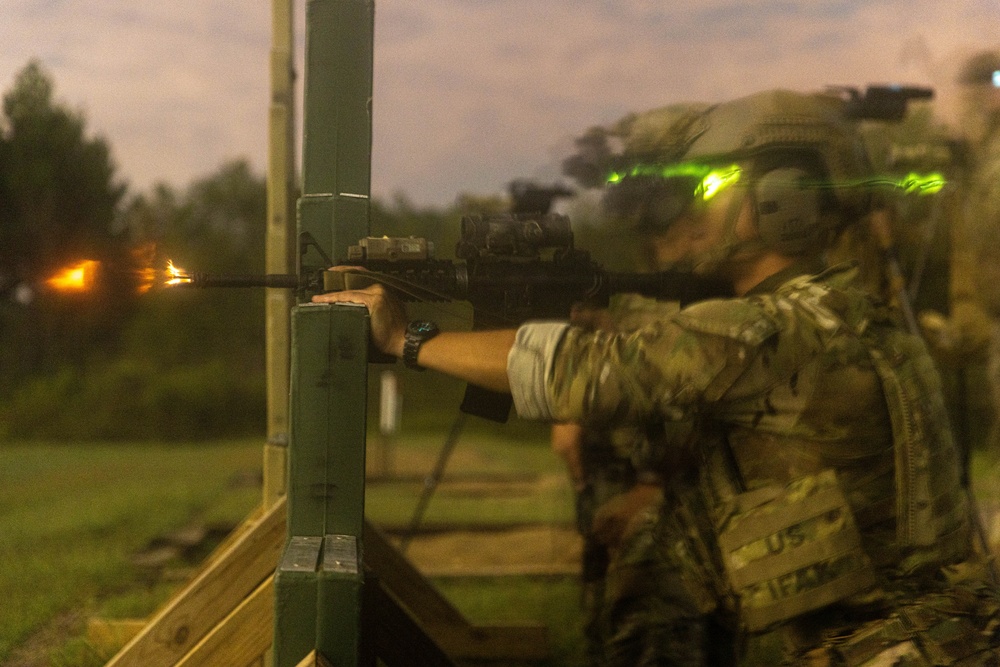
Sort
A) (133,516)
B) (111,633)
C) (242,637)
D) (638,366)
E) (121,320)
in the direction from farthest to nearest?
(121,320), (133,516), (111,633), (242,637), (638,366)

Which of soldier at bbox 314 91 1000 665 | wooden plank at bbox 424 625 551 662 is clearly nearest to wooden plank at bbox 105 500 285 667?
soldier at bbox 314 91 1000 665

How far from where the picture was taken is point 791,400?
2252 millimetres

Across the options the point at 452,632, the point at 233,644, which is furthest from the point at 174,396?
the point at 233,644

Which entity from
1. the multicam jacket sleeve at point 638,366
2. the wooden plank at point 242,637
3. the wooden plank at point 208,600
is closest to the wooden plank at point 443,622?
the wooden plank at point 208,600

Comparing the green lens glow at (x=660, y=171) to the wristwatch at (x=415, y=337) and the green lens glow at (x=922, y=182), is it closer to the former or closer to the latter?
the wristwatch at (x=415, y=337)

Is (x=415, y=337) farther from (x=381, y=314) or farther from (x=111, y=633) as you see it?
(x=111, y=633)

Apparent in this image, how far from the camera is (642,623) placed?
3766mm

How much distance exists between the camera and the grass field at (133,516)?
17.3ft

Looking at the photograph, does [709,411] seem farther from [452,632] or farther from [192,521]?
[192,521]

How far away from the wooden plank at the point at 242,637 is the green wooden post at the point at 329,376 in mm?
542

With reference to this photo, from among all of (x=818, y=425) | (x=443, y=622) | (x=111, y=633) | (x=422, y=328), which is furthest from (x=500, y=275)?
(x=111, y=633)

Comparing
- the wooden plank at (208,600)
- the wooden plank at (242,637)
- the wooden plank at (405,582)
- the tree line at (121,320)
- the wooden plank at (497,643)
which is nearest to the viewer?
the wooden plank at (242,637)

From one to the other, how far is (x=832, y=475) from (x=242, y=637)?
1.76 metres

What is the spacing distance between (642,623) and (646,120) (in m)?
2.14
